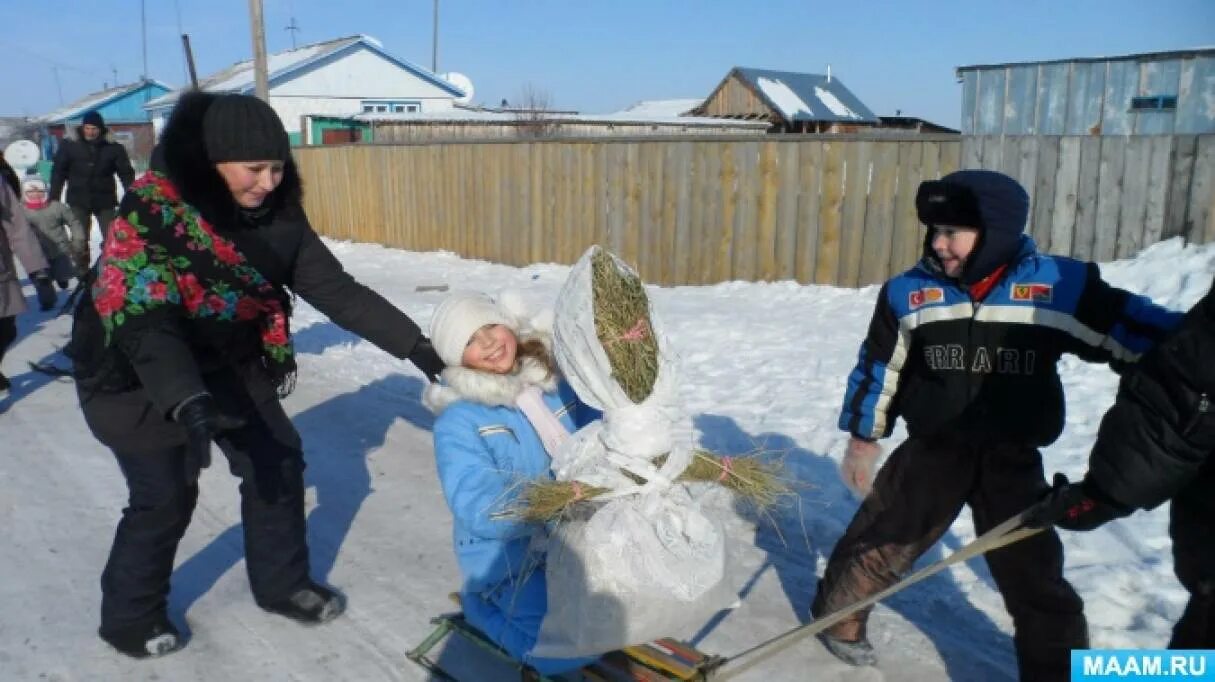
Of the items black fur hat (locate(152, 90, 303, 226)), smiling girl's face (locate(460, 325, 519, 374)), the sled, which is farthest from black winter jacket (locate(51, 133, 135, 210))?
the sled

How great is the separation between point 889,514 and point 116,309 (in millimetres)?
2613

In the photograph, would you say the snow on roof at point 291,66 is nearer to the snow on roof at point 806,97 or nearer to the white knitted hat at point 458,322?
the snow on roof at point 806,97

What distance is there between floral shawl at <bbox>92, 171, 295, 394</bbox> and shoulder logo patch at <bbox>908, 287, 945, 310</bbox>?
226 cm

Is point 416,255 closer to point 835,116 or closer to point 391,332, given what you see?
point 391,332

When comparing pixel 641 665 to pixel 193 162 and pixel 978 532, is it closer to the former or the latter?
pixel 978 532

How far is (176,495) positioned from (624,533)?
74.1 inches

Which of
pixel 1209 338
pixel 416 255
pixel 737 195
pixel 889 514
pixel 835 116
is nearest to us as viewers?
pixel 1209 338

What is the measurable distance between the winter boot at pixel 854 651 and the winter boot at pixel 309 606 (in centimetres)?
195

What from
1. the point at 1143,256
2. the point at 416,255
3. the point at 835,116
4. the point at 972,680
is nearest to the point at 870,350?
the point at 972,680

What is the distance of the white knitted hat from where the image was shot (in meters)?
2.88

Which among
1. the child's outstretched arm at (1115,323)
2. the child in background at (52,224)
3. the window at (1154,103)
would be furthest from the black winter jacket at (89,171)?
the window at (1154,103)

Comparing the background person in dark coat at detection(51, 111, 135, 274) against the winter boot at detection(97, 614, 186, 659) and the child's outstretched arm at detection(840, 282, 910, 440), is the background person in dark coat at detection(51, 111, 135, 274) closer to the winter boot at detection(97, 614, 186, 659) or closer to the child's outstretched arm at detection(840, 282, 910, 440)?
the winter boot at detection(97, 614, 186, 659)

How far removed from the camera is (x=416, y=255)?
1430 centimetres

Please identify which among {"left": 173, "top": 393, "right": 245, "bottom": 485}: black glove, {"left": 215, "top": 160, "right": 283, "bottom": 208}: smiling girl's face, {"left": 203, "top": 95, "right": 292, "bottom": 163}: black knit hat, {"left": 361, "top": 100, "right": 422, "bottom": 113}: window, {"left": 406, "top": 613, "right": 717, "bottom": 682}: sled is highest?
{"left": 361, "top": 100, "right": 422, "bottom": 113}: window
